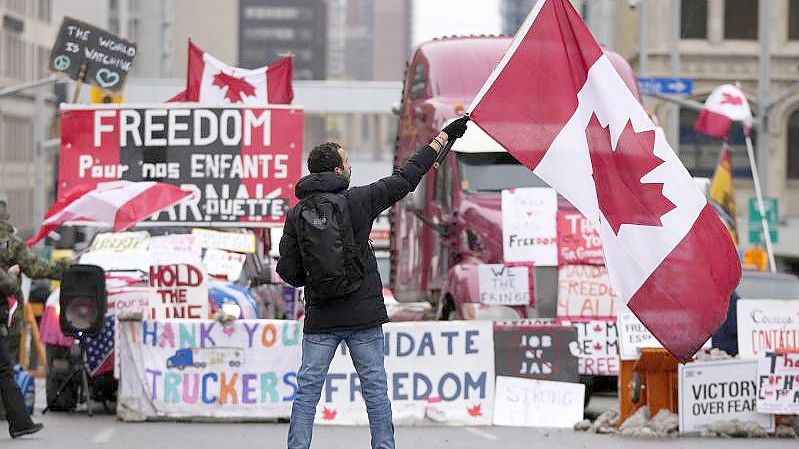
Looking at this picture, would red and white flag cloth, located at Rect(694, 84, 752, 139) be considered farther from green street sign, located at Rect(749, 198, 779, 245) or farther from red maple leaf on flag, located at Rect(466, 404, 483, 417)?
red maple leaf on flag, located at Rect(466, 404, 483, 417)

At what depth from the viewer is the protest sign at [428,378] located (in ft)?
45.5

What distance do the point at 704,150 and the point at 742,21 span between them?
14.2ft

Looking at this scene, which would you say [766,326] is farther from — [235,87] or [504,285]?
[235,87]

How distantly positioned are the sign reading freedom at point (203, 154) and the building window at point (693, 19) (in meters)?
41.2

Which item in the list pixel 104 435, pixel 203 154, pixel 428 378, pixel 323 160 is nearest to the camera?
pixel 323 160

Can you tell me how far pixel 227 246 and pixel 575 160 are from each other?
8.18m

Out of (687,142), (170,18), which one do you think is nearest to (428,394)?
(687,142)

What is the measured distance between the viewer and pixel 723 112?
31312mm

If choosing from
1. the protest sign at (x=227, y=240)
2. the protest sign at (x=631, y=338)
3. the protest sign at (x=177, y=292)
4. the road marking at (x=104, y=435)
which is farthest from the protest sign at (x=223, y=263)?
the protest sign at (x=631, y=338)

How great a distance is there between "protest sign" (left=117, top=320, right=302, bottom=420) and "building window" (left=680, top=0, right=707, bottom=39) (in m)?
43.9

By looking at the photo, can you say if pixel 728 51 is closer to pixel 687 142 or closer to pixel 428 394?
pixel 687 142

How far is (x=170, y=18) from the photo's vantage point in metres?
121

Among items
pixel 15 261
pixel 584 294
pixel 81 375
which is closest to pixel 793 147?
pixel 584 294

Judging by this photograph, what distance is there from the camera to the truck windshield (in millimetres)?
18000
